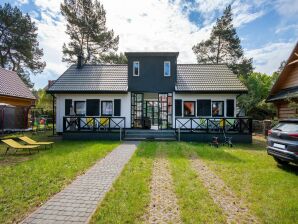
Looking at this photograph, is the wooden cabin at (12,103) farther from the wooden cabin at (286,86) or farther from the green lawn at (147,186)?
the wooden cabin at (286,86)

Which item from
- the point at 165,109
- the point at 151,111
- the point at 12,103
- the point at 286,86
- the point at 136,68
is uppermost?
the point at 136,68

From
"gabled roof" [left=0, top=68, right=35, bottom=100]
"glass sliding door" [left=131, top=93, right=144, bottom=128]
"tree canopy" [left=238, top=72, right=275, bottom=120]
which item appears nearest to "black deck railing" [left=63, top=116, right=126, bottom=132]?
"glass sliding door" [left=131, top=93, right=144, bottom=128]

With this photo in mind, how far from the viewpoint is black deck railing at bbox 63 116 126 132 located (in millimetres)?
13781

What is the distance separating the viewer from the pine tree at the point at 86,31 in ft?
88.9

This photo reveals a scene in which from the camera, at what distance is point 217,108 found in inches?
603

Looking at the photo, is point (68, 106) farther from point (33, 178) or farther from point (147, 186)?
point (147, 186)

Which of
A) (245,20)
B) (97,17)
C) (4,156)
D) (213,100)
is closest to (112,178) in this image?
(4,156)

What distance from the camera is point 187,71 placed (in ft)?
57.0

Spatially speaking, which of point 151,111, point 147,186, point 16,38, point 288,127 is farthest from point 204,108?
point 16,38

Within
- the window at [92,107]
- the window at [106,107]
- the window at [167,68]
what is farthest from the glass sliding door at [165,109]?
the window at [92,107]

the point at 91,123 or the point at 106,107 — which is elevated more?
the point at 106,107

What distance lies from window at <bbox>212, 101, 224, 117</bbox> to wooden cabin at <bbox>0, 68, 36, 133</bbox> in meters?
14.0

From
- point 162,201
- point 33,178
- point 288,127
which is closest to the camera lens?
point 162,201

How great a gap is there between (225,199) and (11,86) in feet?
60.6
